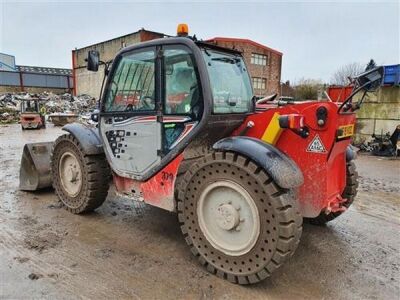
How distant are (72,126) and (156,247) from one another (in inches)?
86.3

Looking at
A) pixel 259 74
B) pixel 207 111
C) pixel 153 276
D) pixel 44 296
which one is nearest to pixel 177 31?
pixel 207 111

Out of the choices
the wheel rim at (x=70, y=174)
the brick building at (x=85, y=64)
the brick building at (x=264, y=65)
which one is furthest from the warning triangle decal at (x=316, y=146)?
the brick building at (x=264, y=65)

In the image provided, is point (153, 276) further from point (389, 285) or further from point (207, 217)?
point (389, 285)

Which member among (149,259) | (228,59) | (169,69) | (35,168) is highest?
(228,59)

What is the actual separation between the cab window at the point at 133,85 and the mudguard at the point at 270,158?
1071 millimetres

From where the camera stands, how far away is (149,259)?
3.34 meters

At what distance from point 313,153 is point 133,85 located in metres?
2.13

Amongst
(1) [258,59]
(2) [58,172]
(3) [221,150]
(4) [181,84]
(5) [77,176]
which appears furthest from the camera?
(1) [258,59]

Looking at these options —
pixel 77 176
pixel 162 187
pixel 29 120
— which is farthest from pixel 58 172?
pixel 29 120

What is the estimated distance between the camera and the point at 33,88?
44562 mm

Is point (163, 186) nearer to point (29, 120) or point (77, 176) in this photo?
point (77, 176)

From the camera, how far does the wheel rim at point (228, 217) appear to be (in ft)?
9.40

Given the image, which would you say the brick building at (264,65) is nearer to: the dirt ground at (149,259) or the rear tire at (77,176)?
the rear tire at (77,176)

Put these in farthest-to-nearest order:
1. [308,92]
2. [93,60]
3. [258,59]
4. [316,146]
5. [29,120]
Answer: [258,59]
[308,92]
[29,120]
[93,60]
[316,146]
